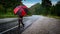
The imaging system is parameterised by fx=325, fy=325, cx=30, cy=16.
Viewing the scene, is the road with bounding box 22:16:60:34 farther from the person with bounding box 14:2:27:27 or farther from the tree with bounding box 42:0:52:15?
the person with bounding box 14:2:27:27

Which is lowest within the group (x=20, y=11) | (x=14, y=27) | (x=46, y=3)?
(x=14, y=27)

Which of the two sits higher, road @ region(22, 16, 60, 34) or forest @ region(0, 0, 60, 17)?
forest @ region(0, 0, 60, 17)

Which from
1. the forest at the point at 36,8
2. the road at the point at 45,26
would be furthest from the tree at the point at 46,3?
the road at the point at 45,26

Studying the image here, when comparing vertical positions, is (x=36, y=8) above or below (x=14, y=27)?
above

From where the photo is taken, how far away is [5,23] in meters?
6.00

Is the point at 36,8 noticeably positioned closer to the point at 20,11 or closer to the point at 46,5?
the point at 46,5

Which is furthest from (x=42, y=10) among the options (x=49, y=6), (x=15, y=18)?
(x=15, y=18)

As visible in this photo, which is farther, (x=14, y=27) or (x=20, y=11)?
(x=14, y=27)

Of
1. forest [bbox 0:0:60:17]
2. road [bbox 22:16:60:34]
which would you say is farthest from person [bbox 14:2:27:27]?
road [bbox 22:16:60:34]

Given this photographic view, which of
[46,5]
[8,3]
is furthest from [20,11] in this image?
[46,5]

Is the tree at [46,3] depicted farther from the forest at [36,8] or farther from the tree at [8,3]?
the tree at [8,3]

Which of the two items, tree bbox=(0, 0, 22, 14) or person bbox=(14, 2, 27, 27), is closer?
person bbox=(14, 2, 27, 27)

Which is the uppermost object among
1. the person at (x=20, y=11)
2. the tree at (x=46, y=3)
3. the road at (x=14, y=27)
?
the tree at (x=46, y=3)

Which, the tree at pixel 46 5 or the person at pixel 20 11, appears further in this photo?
the tree at pixel 46 5
